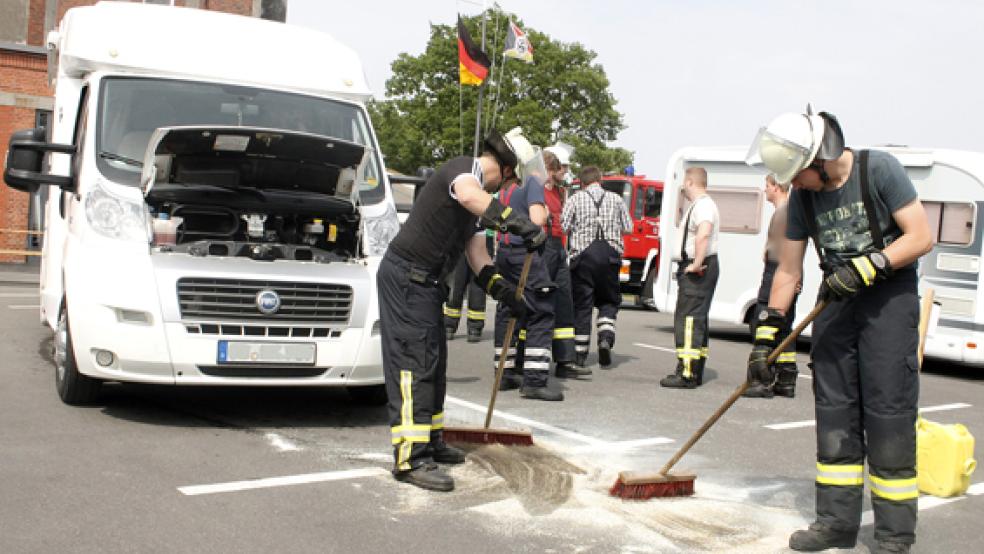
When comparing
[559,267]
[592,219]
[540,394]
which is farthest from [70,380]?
[592,219]

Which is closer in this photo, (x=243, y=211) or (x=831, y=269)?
(x=831, y=269)

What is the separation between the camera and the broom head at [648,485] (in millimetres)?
5387

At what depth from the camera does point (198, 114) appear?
25.0 ft

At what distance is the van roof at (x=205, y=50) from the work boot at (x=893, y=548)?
5.21 meters

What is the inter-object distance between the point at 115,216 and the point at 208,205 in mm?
638

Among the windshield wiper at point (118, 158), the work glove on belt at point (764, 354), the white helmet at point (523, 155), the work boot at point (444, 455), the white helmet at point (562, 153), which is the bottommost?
the work boot at point (444, 455)

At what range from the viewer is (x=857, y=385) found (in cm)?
486

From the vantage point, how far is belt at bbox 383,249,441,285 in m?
5.73

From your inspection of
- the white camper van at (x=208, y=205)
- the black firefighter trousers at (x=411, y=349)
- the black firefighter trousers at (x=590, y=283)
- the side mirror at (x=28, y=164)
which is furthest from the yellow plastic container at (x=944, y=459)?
the side mirror at (x=28, y=164)

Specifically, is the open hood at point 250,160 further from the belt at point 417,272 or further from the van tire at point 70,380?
the belt at point 417,272

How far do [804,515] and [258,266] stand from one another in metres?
3.52

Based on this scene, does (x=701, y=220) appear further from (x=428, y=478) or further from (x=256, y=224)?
(x=428, y=478)

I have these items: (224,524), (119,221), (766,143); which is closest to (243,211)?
(119,221)

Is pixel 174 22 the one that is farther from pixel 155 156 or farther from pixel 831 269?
pixel 831 269
